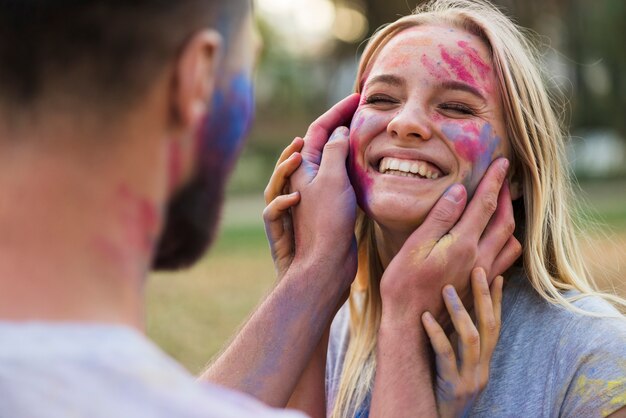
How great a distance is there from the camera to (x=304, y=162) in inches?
120

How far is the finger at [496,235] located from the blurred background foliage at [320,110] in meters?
0.57

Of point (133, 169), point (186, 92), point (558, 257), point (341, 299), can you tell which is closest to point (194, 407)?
point (133, 169)

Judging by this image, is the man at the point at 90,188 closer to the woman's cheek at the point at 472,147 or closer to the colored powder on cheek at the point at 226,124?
the colored powder on cheek at the point at 226,124

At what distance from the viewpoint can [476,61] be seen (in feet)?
9.59

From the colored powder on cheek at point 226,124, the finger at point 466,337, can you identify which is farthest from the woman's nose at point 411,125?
the colored powder on cheek at point 226,124

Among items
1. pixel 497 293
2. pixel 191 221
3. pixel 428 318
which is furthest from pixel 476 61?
pixel 191 221

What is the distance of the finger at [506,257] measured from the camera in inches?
108

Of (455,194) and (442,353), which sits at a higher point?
(455,194)

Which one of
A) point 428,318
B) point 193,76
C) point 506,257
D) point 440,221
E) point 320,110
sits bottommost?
point 320,110

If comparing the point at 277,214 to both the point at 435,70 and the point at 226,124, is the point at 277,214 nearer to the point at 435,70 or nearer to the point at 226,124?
the point at 435,70

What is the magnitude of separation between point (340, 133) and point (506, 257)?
78 centimetres

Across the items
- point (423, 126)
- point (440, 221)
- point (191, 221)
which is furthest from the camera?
point (423, 126)

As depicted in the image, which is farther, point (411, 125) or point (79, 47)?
point (411, 125)

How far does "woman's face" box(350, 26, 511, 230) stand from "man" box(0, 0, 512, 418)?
141cm
